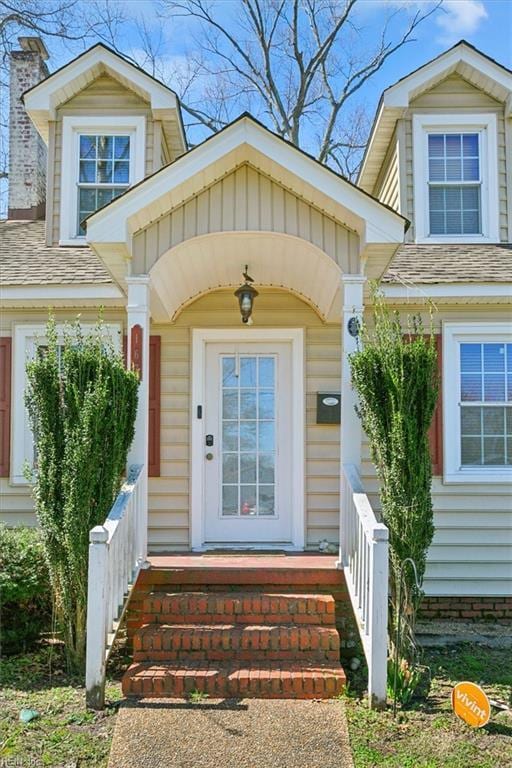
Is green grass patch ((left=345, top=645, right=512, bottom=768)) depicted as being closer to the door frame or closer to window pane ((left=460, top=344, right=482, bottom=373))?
the door frame

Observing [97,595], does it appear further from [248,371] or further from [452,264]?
[452,264]

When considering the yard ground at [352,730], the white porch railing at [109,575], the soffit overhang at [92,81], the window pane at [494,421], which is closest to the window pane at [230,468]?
the white porch railing at [109,575]

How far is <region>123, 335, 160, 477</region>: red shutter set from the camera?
247 inches

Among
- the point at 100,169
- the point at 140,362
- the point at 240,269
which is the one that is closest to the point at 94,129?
the point at 100,169

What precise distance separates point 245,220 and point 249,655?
3.06m

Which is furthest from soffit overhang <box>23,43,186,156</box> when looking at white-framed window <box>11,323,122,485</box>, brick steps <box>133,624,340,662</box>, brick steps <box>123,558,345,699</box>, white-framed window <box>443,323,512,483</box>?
brick steps <box>133,624,340,662</box>

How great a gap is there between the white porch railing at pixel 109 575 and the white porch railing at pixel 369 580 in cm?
157

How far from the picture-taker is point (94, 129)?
23.9ft

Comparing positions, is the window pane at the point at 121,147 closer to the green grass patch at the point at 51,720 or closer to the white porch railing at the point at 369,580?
the white porch railing at the point at 369,580

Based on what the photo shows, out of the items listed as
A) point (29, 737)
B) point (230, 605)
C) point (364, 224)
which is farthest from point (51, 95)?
point (29, 737)

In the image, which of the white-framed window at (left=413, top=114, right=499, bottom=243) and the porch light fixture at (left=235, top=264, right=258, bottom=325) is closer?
the porch light fixture at (left=235, top=264, right=258, bottom=325)

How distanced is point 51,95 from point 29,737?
625 cm

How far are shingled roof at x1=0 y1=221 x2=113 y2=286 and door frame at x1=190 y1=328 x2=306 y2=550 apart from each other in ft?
3.74

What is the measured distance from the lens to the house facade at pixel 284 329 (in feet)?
20.1
